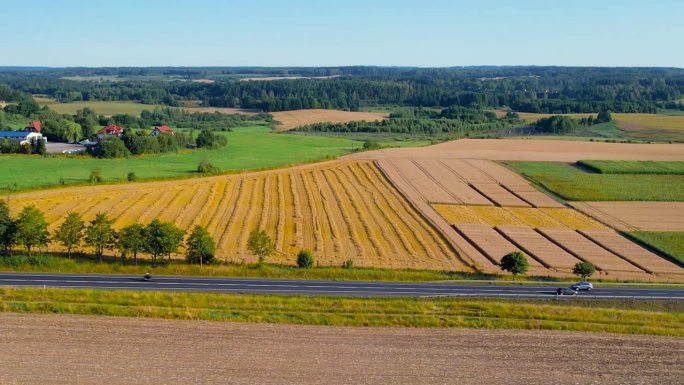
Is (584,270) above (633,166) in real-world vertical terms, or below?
below

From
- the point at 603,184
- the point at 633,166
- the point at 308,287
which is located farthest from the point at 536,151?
the point at 308,287

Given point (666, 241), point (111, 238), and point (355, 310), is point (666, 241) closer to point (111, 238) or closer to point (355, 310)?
point (355, 310)

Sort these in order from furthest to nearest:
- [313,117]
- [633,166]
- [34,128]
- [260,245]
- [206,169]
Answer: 1. [313,117]
2. [34,128]
3. [633,166]
4. [206,169]
5. [260,245]

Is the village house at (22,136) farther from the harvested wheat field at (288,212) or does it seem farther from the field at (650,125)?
the field at (650,125)

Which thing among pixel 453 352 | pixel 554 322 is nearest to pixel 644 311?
pixel 554 322

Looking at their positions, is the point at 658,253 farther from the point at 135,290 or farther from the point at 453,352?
the point at 135,290

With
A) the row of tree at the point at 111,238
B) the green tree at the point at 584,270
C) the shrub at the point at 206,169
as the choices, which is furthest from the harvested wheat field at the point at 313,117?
the green tree at the point at 584,270

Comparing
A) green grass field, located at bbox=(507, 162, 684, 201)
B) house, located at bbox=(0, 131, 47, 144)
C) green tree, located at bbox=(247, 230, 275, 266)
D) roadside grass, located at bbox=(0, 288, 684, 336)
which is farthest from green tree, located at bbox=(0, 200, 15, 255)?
house, located at bbox=(0, 131, 47, 144)
